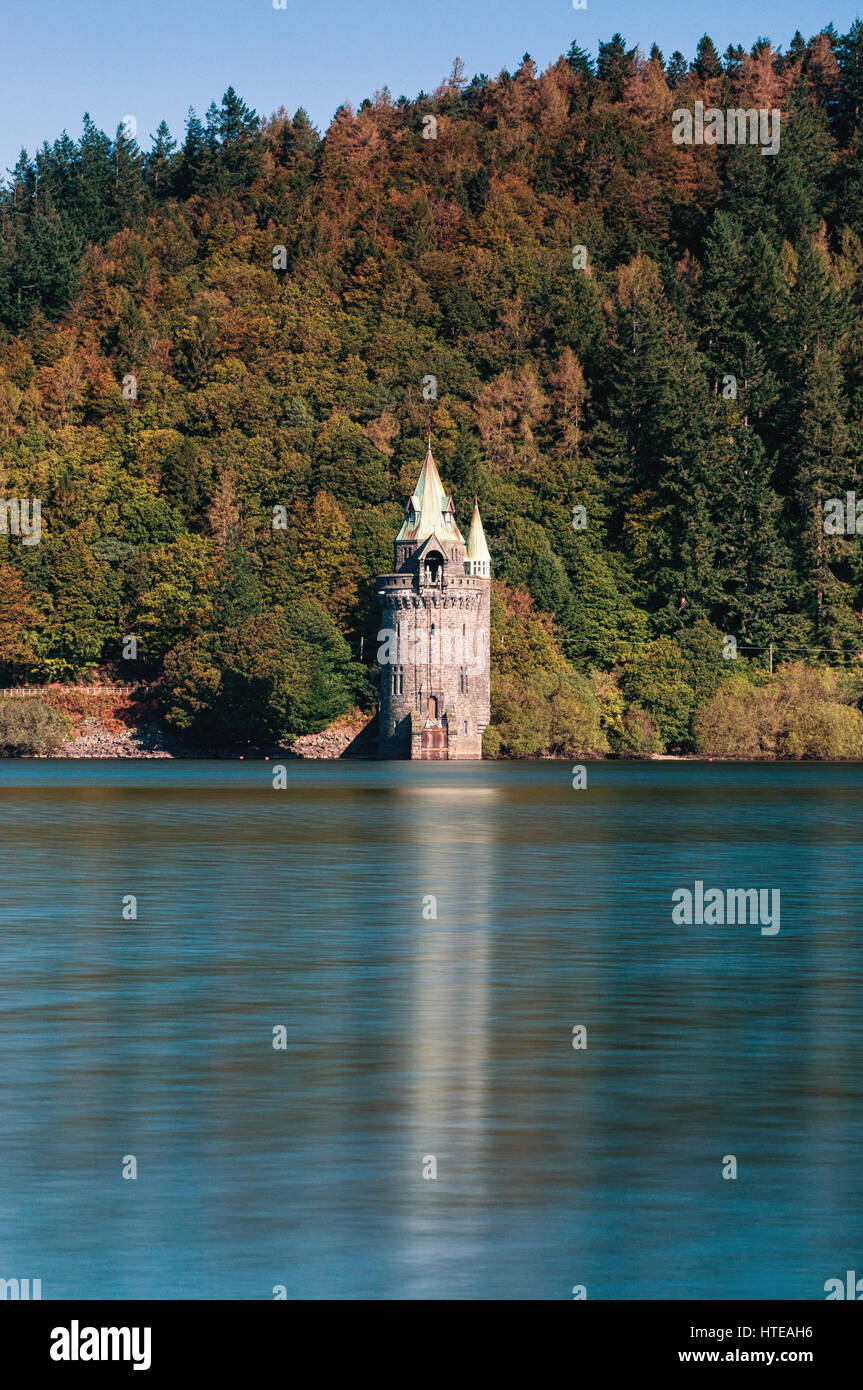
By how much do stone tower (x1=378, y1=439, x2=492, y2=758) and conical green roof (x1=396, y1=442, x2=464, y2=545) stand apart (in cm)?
206

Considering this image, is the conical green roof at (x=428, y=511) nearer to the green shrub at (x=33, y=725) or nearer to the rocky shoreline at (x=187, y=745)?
the rocky shoreline at (x=187, y=745)

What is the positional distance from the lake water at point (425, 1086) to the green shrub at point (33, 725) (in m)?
99.7

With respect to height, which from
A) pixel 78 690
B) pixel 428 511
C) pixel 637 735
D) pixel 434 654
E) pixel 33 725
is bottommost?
pixel 637 735

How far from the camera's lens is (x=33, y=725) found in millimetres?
143500

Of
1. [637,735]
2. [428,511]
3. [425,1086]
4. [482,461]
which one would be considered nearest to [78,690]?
[428,511]

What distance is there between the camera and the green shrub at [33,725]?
143 meters

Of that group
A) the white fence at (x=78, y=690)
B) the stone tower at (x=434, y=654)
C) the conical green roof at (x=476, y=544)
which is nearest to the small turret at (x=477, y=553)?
the conical green roof at (x=476, y=544)

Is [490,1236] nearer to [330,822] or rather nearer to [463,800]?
[330,822]

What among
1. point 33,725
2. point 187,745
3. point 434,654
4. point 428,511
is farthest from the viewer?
point 33,725

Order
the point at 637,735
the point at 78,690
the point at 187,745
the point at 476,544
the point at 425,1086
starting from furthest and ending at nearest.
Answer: the point at 78,690 < the point at 187,745 < the point at 476,544 < the point at 637,735 < the point at 425,1086

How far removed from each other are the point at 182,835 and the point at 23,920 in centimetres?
2435

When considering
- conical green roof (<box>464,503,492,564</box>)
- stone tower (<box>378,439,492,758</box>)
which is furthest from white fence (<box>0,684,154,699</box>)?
conical green roof (<box>464,503,492,564</box>)

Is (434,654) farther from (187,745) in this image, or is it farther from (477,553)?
(187,745)

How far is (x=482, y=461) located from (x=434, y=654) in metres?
30.3
